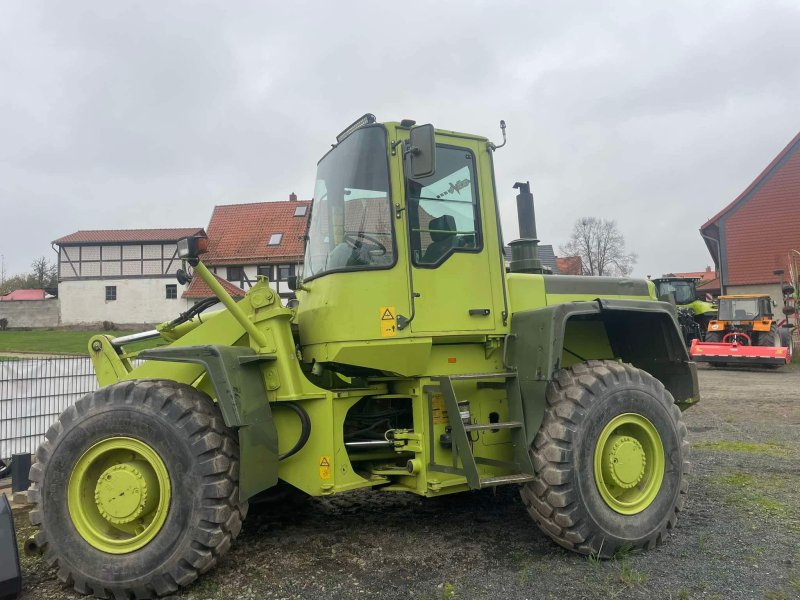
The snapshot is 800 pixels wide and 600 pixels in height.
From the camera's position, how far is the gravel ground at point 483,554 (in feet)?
11.0

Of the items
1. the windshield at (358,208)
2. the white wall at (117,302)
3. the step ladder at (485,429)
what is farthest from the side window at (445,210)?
the white wall at (117,302)

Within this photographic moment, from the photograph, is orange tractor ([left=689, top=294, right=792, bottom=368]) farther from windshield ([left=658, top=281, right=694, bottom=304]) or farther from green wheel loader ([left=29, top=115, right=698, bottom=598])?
green wheel loader ([left=29, top=115, right=698, bottom=598])

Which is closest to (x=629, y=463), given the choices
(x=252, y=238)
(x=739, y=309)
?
(x=739, y=309)

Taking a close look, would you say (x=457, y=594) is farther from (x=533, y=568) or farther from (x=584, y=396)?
(x=584, y=396)

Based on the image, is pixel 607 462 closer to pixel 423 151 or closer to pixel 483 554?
pixel 483 554

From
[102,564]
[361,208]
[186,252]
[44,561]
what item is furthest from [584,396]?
[44,561]

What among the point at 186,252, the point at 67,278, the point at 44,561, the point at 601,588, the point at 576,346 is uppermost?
the point at 67,278

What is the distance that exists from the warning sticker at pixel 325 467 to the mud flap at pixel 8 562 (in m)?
1.65

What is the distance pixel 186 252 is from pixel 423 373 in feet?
5.26

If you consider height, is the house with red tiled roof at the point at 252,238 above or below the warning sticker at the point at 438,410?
above

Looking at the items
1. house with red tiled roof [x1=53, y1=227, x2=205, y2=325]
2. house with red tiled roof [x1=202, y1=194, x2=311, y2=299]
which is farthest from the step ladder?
house with red tiled roof [x1=53, y1=227, x2=205, y2=325]

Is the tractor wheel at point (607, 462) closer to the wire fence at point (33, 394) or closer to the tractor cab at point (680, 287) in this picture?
the wire fence at point (33, 394)

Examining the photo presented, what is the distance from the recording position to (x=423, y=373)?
13.0 feet

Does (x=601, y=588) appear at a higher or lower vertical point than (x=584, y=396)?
lower
